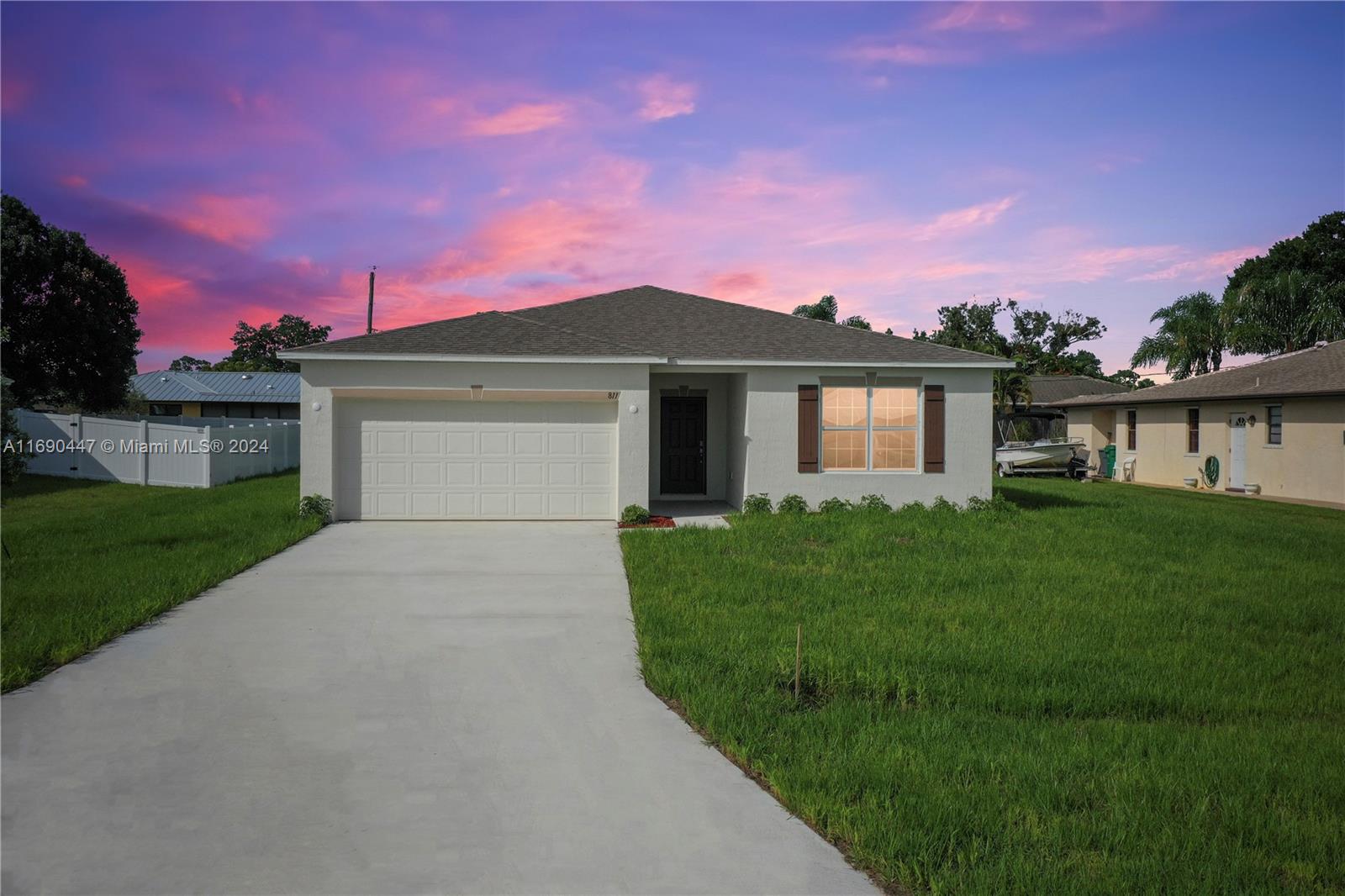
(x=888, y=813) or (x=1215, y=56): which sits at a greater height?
(x=1215, y=56)

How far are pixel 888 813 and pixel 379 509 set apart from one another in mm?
12096

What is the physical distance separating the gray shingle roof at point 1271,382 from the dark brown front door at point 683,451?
49.1ft

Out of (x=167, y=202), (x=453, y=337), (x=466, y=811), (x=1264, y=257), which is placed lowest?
(x=466, y=811)

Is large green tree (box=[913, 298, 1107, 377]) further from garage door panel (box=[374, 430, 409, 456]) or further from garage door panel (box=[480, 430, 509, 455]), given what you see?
garage door panel (box=[374, 430, 409, 456])

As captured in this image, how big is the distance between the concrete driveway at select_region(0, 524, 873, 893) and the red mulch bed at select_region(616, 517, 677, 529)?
584 centimetres

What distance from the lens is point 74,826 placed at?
12.1 ft

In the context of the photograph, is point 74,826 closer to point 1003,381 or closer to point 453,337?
point 453,337

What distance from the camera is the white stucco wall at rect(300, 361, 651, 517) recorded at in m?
13.7

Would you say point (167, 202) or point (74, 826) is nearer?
point (74, 826)

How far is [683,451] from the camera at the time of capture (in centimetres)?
1725

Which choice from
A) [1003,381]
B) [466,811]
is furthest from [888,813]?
[1003,381]

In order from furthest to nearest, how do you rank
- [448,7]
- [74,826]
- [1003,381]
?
1. [1003,381]
2. [448,7]
3. [74,826]

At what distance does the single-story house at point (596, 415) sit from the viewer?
1397 cm

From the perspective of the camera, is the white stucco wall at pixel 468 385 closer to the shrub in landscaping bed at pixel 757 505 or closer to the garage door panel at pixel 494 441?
the garage door panel at pixel 494 441
